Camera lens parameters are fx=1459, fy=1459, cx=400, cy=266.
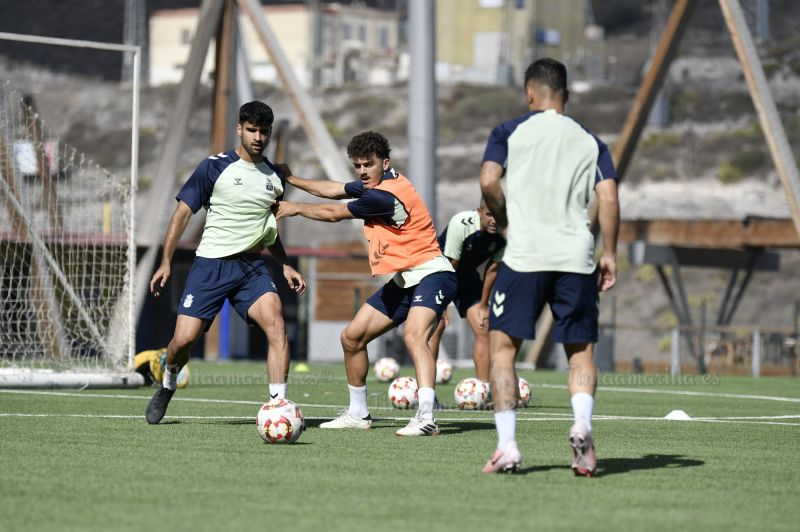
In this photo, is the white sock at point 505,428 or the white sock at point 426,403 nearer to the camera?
the white sock at point 505,428

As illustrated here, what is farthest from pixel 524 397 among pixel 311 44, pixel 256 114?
pixel 311 44

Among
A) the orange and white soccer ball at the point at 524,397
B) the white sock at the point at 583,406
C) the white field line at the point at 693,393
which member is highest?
the white sock at the point at 583,406

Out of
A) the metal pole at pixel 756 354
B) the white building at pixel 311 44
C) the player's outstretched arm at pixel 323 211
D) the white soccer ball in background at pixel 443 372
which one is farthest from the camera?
the white building at pixel 311 44

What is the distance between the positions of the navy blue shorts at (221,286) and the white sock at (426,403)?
1334 millimetres

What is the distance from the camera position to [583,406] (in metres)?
7.65

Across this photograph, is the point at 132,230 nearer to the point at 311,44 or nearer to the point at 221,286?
the point at 221,286

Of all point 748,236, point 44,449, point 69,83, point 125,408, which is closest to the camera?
point 44,449

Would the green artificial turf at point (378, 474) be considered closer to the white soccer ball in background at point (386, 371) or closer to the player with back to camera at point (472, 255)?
the player with back to camera at point (472, 255)

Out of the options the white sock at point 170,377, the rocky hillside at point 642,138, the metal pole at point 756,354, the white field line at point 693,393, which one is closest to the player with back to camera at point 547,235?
the white sock at point 170,377

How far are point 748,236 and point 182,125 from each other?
1261 centimetres

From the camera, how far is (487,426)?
11.0 meters

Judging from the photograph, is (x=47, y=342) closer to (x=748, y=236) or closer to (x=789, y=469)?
(x=789, y=469)

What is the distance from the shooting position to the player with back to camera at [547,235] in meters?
7.64

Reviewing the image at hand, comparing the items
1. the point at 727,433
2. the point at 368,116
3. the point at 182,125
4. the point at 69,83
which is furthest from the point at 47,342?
the point at 69,83
